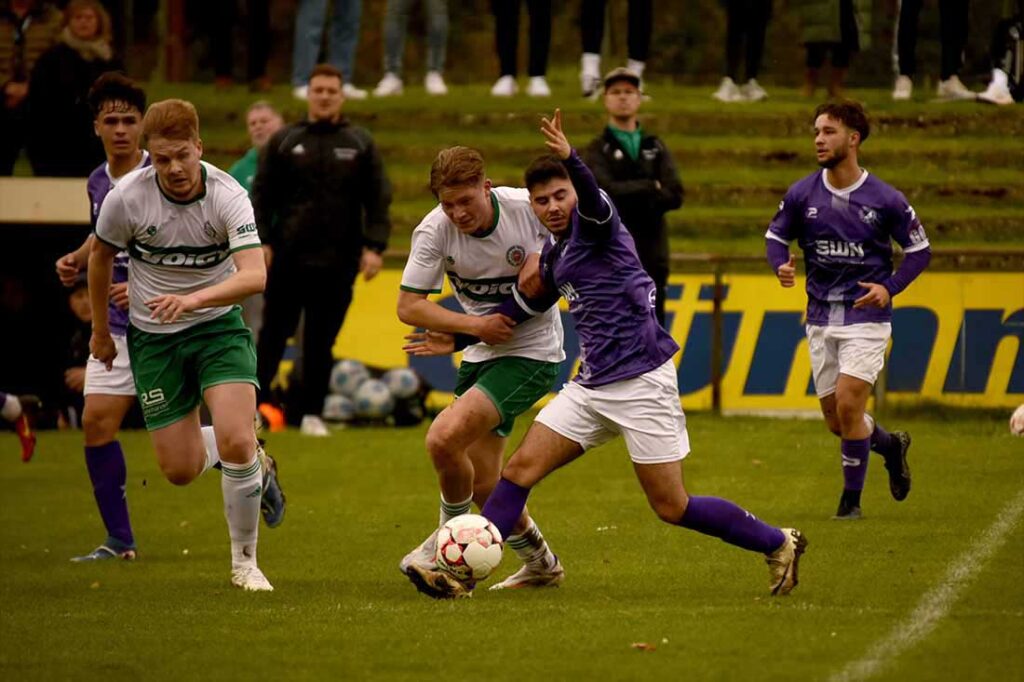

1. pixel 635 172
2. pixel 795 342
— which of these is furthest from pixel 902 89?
pixel 635 172

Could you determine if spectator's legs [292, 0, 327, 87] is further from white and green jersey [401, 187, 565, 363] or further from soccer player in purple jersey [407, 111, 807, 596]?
soccer player in purple jersey [407, 111, 807, 596]

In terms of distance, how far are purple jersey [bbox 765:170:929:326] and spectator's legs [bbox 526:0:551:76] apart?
8530 millimetres

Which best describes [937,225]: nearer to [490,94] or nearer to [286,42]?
[490,94]

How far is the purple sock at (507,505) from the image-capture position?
7.70 m

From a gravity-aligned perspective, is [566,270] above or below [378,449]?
above

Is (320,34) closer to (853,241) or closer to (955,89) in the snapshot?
(955,89)

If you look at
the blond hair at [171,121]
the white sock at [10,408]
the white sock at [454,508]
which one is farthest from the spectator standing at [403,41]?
the white sock at [454,508]

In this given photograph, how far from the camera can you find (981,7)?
60.5 feet

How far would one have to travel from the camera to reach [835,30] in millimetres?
18297

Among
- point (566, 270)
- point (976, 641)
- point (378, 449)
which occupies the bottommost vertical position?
point (378, 449)

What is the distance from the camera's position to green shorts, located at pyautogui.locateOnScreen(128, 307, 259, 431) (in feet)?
27.8

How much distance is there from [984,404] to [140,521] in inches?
268

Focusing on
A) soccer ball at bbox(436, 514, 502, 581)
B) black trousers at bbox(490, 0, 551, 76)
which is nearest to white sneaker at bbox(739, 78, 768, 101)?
black trousers at bbox(490, 0, 551, 76)

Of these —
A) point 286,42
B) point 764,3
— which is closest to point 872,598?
point 764,3
